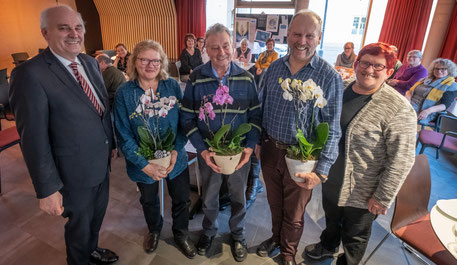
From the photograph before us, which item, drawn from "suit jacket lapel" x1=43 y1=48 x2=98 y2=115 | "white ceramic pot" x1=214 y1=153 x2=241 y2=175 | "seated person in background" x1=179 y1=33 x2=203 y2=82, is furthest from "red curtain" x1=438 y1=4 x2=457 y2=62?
"suit jacket lapel" x1=43 y1=48 x2=98 y2=115

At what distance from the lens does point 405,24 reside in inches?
252

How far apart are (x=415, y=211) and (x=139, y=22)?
35.1ft

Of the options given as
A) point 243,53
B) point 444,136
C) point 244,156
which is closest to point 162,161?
point 244,156

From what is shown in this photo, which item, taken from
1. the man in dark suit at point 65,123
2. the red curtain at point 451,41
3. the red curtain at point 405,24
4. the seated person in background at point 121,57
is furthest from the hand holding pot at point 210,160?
the red curtain at point 405,24

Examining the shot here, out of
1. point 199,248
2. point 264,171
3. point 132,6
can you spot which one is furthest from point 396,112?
point 132,6

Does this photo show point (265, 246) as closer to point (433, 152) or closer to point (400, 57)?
point (433, 152)

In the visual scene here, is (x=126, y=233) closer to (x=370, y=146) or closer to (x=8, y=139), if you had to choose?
(x=8, y=139)

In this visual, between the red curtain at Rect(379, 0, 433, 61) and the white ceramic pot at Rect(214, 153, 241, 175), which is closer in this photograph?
the white ceramic pot at Rect(214, 153, 241, 175)

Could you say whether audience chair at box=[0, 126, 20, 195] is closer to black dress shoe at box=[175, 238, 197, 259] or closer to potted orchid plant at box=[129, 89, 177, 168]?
potted orchid plant at box=[129, 89, 177, 168]

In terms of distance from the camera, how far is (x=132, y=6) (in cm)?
991

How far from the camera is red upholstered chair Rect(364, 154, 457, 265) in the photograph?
5.83 feet

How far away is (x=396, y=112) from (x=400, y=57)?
653 cm

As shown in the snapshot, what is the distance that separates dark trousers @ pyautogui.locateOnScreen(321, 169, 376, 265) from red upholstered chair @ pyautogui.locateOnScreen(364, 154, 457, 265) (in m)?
0.25

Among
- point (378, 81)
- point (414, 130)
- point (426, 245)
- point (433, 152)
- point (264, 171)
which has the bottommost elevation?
point (433, 152)
